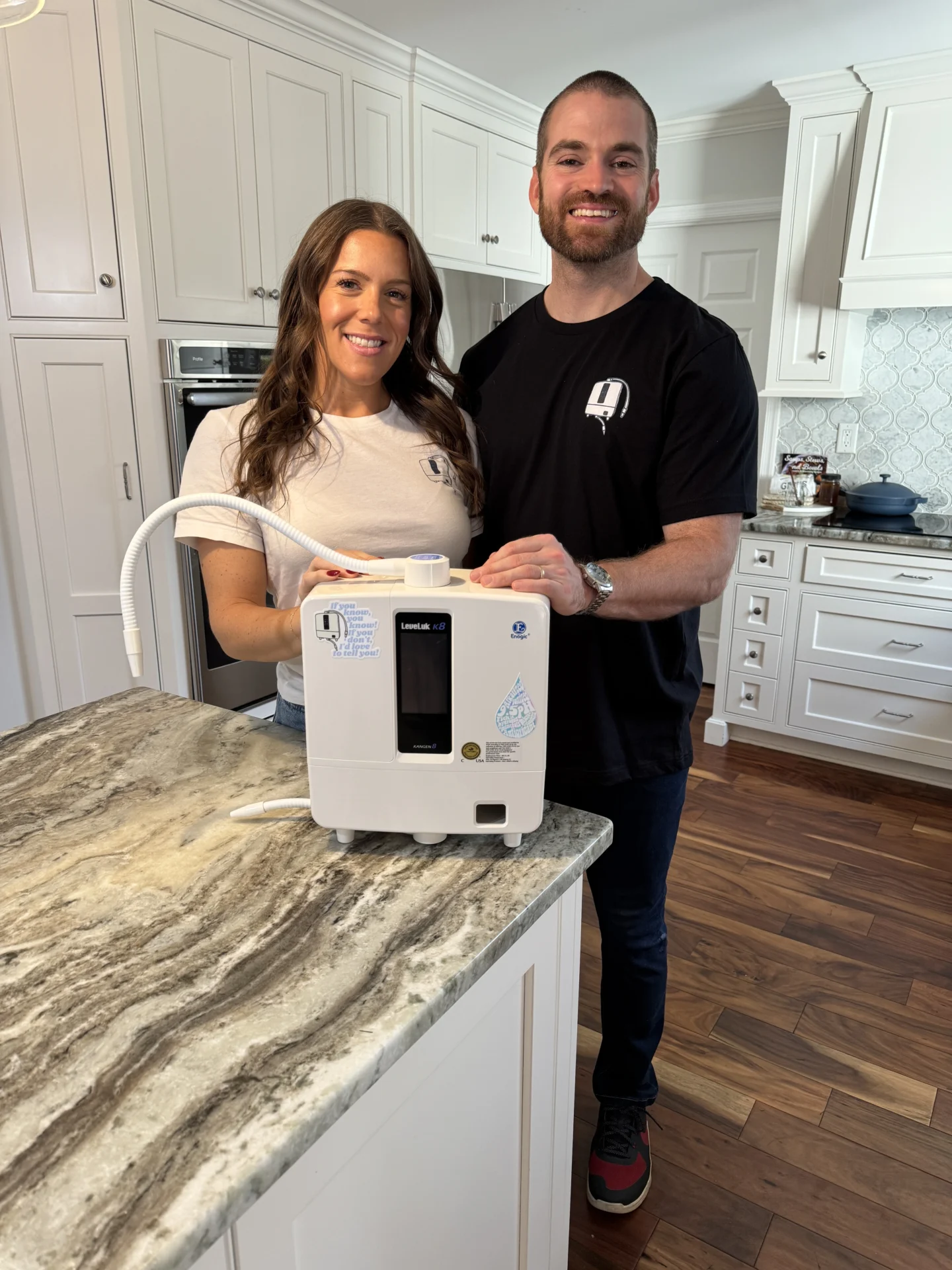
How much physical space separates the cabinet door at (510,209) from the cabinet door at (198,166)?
1236 mm

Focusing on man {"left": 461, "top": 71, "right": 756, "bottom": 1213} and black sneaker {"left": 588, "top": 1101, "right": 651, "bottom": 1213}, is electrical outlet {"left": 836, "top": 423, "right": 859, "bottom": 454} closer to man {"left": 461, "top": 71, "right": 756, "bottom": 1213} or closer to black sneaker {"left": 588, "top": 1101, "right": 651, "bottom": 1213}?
man {"left": 461, "top": 71, "right": 756, "bottom": 1213}

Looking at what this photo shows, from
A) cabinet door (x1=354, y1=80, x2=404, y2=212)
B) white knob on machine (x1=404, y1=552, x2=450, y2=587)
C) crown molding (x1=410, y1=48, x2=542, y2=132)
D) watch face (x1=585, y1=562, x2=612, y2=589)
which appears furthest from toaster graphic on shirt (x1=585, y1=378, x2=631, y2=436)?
crown molding (x1=410, y1=48, x2=542, y2=132)

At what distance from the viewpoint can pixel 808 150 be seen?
10.5 ft

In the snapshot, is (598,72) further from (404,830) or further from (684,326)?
(404,830)

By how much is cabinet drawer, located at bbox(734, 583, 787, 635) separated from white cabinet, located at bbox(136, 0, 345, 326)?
1910 mm

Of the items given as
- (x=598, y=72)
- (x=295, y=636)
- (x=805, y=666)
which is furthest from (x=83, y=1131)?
(x=805, y=666)

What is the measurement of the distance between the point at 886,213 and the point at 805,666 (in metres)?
1.58

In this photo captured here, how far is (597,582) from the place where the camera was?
1049mm

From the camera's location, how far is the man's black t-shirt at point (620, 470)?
1.22 metres

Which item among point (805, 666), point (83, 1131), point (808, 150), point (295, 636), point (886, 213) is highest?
point (808, 150)

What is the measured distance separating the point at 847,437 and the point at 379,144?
82.4 inches

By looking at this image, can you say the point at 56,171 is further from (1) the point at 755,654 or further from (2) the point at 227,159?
(1) the point at 755,654

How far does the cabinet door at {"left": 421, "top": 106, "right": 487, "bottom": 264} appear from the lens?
308 cm

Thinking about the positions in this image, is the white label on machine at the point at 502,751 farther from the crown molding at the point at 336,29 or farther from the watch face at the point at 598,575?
the crown molding at the point at 336,29
